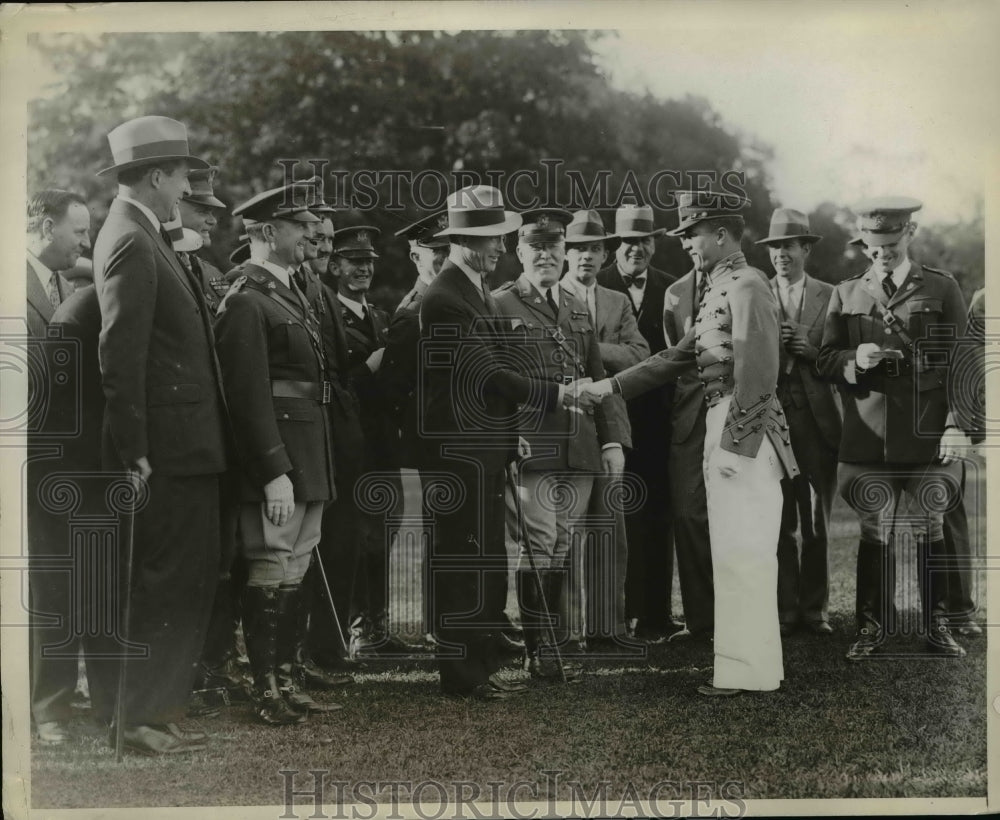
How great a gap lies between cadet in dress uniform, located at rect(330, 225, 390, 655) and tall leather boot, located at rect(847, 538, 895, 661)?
2.29 m

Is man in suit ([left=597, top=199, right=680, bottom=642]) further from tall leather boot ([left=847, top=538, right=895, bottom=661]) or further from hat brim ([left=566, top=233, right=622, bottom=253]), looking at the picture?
tall leather boot ([left=847, top=538, right=895, bottom=661])

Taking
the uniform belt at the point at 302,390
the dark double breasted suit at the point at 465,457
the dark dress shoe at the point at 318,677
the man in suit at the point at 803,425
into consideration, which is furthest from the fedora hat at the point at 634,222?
the dark dress shoe at the point at 318,677

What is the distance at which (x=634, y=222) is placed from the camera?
603 centimetres

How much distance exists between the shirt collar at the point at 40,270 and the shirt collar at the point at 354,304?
1350mm

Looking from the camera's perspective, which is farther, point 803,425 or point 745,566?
point 803,425

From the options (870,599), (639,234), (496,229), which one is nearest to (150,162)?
(496,229)

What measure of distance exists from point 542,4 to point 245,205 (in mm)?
1716

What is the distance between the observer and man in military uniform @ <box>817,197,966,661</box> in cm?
607

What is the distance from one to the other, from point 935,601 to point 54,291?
4.46m

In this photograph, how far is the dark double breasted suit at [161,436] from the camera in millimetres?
5566

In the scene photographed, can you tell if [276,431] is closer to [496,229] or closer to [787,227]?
[496,229]

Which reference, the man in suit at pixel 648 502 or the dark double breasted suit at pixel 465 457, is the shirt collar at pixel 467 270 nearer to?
the dark double breasted suit at pixel 465 457

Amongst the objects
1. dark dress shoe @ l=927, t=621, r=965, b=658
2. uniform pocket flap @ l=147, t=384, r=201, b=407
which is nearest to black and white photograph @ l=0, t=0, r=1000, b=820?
dark dress shoe @ l=927, t=621, r=965, b=658

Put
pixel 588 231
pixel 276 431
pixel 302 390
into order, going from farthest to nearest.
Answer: pixel 588 231 → pixel 302 390 → pixel 276 431
